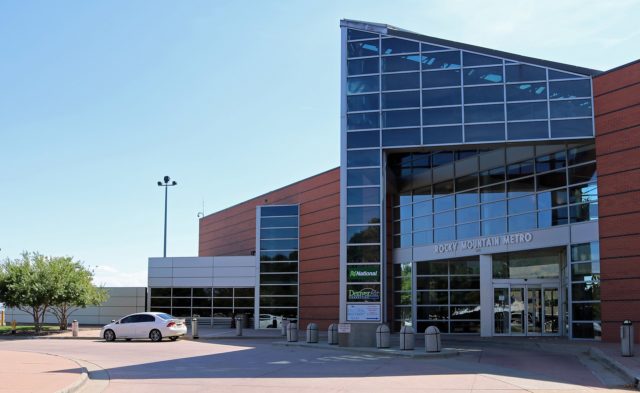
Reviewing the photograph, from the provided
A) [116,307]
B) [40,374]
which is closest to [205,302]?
[116,307]

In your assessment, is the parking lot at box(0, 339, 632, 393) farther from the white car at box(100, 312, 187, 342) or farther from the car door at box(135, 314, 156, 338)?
the car door at box(135, 314, 156, 338)

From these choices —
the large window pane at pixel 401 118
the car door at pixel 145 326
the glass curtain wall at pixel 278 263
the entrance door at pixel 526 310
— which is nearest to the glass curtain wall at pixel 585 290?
the entrance door at pixel 526 310

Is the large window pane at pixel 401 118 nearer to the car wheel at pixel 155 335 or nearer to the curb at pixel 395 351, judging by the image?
the curb at pixel 395 351

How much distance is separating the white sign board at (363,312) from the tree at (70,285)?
1916 centimetres

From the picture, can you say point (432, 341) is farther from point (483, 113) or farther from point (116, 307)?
point (116, 307)

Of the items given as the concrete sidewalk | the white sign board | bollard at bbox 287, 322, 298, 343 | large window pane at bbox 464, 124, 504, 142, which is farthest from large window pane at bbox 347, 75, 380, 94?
the concrete sidewalk

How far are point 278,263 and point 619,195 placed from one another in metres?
23.2

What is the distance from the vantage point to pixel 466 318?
3194cm

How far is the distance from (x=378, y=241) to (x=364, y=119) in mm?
5133

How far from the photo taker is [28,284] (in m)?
37.8

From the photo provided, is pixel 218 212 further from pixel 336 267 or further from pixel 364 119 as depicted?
pixel 364 119

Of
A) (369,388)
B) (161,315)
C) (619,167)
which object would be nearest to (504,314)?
(619,167)

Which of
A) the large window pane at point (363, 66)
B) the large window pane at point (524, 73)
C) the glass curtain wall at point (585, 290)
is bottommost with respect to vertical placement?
the glass curtain wall at point (585, 290)

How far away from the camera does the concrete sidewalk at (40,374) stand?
13.3 meters
